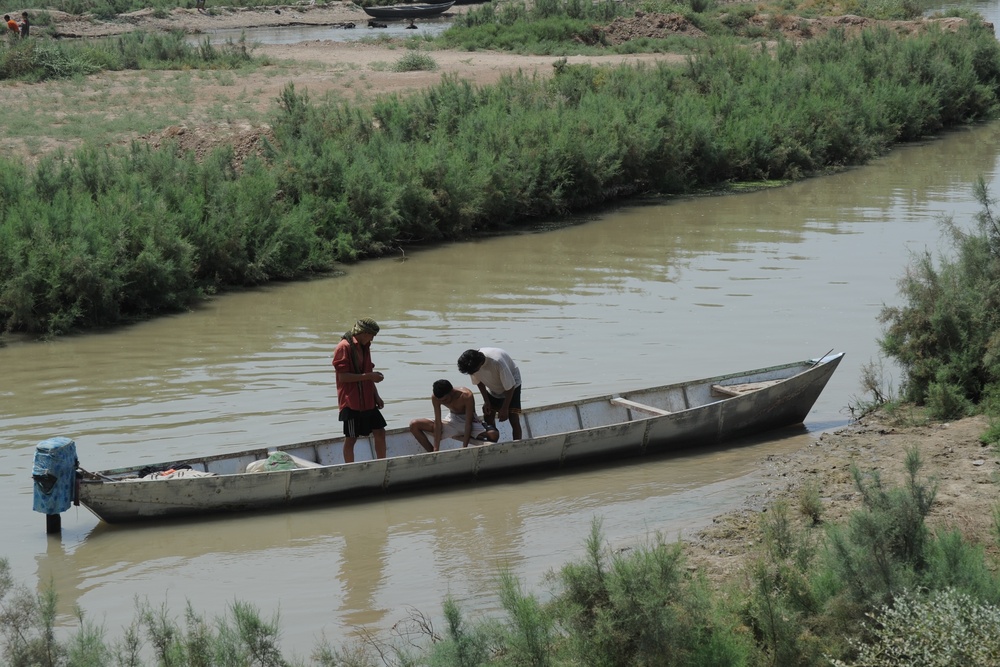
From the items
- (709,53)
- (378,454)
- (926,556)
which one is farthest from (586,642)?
(709,53)

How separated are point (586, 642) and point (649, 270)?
13.5m

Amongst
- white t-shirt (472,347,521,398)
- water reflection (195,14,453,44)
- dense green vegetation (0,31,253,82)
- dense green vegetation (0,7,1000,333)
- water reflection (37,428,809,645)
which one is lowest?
water reflection (37,428,809,645)

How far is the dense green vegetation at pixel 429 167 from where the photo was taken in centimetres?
1672

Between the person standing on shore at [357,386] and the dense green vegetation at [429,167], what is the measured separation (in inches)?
269

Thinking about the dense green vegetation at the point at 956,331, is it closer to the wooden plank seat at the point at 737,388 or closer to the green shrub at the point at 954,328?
the green shrub at the point at 954,328

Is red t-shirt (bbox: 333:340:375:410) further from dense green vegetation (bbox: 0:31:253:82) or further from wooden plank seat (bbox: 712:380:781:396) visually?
dense green vegetation (bbox: 0:31:253:82)

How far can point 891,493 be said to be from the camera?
22.0 feet

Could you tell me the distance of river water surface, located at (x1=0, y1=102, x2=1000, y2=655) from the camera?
9211mm

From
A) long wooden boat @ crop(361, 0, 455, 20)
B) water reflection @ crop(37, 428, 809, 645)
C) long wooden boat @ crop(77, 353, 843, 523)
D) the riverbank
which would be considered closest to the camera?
the riverbank

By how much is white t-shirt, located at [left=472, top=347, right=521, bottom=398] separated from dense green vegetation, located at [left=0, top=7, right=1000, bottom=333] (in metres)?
7.38

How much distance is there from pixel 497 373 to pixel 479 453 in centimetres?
74

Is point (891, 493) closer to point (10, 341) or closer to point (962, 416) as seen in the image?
point (962, 416)

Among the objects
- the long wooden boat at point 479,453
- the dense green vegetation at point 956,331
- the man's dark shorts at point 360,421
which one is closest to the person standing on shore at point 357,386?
the man's dark shorts at point 360,421

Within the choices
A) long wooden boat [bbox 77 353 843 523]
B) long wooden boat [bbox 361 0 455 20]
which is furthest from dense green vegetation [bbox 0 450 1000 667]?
long wooden boat [bbox 361 0 455 20]
